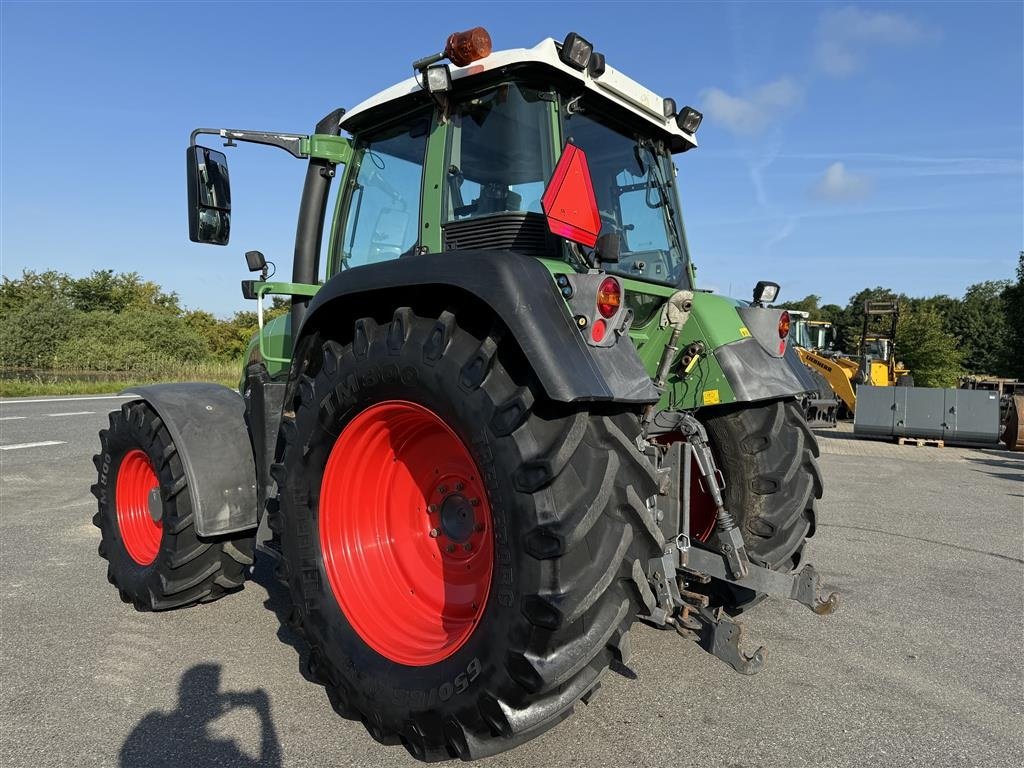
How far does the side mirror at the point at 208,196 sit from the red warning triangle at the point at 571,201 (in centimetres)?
185

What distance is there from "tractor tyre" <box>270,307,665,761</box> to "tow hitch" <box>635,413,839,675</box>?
1.73 ft

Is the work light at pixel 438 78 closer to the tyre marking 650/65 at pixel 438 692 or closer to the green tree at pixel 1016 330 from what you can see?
the tyre marking 650/65 at pixel 438 692

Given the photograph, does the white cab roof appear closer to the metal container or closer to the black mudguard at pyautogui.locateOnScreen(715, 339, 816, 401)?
the black mudguard at pyautogui.locateOnScreen(715, 339, 816, 401)

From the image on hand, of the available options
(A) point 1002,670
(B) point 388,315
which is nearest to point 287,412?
(B) point 388,315

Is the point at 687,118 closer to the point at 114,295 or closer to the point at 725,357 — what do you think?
the point at 725,357

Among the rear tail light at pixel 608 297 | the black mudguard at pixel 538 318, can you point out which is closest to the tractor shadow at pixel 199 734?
the black mudguard at pixel 538 318

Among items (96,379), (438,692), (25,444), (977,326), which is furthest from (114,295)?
(977,326)

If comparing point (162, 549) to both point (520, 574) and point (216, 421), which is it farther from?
point (520, 574)

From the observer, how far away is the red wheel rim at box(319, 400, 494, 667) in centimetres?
257

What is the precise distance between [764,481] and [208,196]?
2999 mm

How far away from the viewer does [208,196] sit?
333cm

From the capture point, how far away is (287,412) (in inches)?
124

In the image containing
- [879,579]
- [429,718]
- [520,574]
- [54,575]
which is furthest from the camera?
[879,579]

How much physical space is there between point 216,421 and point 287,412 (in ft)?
2.01
